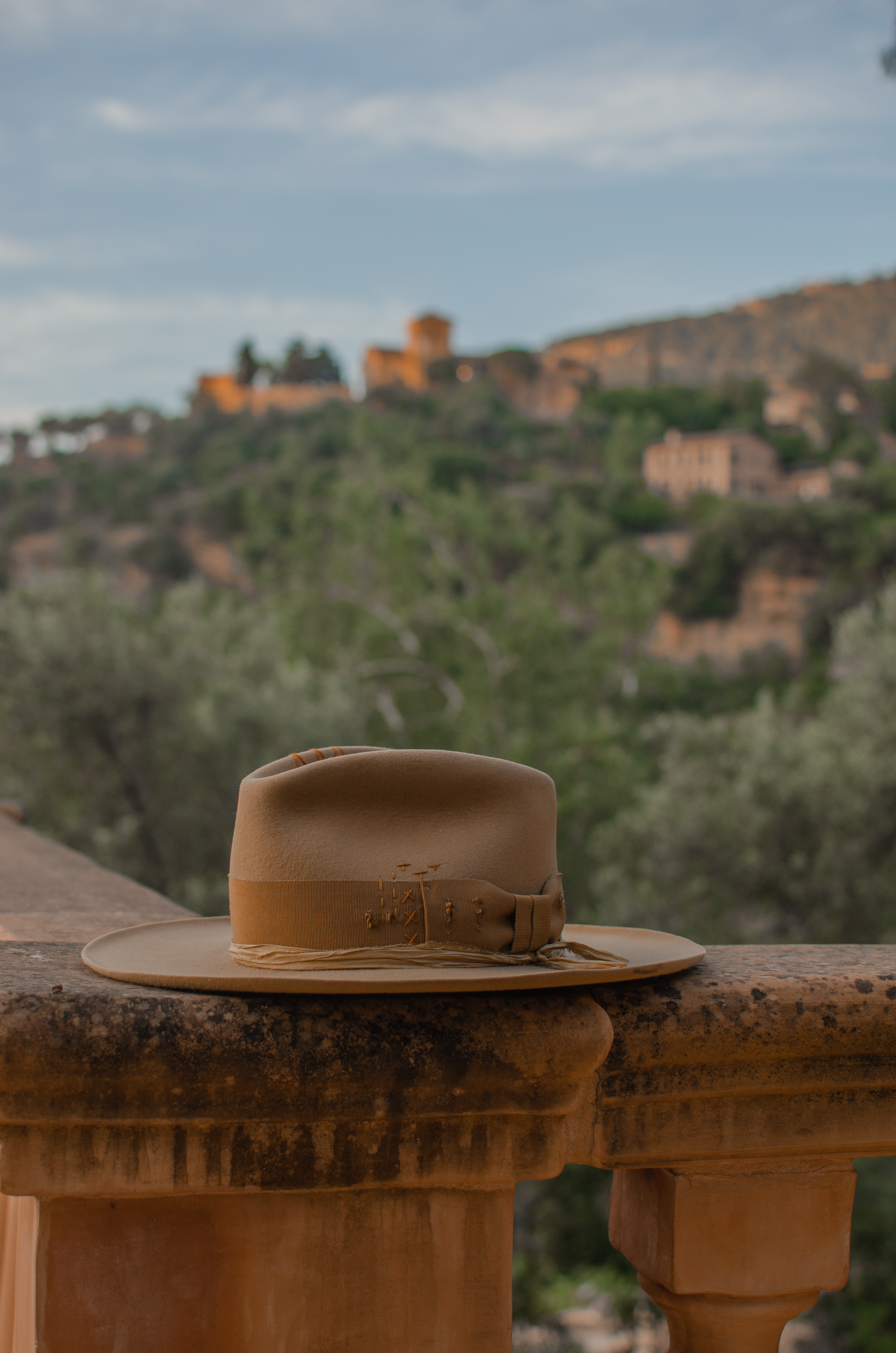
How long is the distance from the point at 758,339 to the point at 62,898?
348 feet

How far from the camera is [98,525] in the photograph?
170ft

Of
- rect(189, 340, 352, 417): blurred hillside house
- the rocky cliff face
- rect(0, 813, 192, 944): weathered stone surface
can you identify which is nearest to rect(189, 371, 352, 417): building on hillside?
rect(189, 340, 352, 417): blurred hillside house

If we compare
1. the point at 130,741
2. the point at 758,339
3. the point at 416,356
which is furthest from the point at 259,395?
the point at 130,741

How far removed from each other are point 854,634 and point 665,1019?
42.4 feet

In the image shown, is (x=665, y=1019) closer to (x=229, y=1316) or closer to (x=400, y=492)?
(x=229, y=1316)

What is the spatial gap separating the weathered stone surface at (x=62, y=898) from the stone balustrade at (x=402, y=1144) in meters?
0.41

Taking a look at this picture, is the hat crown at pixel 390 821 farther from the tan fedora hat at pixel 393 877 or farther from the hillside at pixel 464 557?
the hillside at pixel 464 557

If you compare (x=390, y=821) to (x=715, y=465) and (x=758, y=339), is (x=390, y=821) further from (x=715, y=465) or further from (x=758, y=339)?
(x=758, y=339)

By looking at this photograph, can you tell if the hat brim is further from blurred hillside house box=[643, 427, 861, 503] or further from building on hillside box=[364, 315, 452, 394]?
building on hillside box=[364, 315, 452, 394]

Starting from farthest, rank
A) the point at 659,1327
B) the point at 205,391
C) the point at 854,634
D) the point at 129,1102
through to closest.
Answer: the point at 205,391
the point at 854,634
the point at 659,1327
the point at 129,1102

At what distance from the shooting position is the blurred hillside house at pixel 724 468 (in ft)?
200

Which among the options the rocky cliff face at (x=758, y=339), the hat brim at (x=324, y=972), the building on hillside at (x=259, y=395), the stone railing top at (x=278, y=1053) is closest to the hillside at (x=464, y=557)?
the building on hillside at (x=259, y=395)

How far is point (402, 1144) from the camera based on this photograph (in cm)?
103

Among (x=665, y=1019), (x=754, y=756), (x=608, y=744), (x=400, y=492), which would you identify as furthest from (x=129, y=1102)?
(x=400, y=492)
